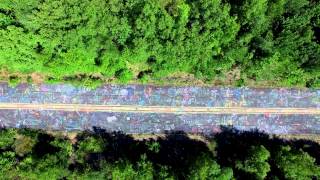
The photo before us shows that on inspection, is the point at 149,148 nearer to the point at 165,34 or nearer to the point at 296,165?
the point at 165,34

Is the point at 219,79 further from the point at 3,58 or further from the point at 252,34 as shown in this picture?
the point at 3,58

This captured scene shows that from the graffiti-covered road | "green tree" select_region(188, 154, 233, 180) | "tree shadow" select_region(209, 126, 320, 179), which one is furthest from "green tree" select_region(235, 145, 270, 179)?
the graffiti-covered road

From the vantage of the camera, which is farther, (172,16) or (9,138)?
(9,138)

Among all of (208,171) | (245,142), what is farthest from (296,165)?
(208,171)

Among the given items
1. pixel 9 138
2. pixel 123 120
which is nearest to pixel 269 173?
pixel 123 120

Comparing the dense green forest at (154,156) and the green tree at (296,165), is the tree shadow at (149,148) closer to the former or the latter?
the dense green forest at (154,156)

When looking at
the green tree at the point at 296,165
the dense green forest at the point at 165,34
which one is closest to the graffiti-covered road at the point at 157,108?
the dense green forest at the point at 165,34
